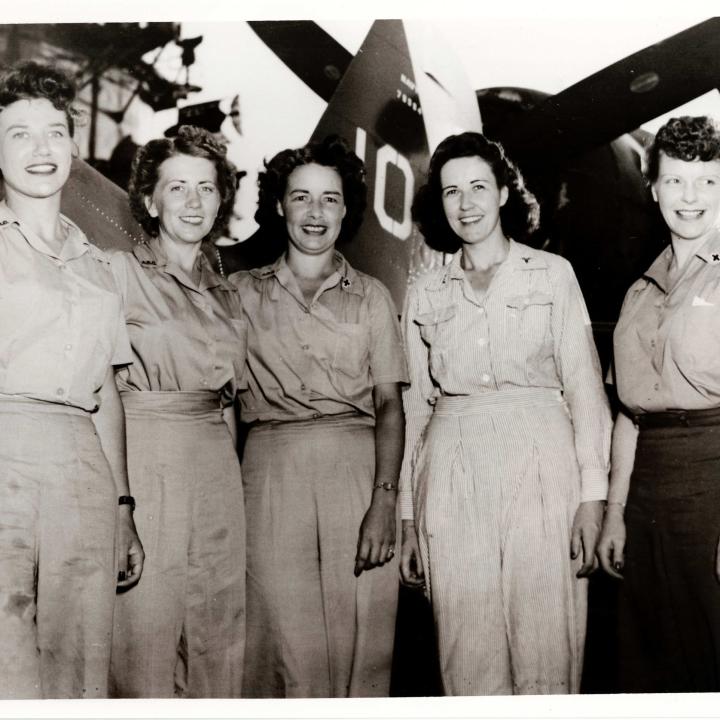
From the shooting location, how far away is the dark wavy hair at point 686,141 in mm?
2750

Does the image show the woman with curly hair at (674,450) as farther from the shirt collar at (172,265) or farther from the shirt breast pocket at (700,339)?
the shirt collar at (172,265)

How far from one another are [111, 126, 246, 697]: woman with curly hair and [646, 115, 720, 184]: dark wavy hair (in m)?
1.49

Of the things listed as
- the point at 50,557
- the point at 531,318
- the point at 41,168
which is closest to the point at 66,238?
the point at 41,168

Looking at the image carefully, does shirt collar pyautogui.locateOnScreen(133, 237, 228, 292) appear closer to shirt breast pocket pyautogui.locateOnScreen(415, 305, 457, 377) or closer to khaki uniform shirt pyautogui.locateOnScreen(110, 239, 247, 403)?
khaki uniform shirt pyautogui.locateOnScreen(110, 239, 247, 403)

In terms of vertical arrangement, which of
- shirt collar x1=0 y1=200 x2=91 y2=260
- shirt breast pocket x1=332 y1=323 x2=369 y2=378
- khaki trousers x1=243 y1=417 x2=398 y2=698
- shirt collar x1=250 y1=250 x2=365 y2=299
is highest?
shirt collar x1=0 y1=200 x2=91 y2=260

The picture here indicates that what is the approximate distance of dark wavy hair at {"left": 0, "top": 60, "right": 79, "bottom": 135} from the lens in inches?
105

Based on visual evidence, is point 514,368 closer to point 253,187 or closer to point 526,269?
point 526,269

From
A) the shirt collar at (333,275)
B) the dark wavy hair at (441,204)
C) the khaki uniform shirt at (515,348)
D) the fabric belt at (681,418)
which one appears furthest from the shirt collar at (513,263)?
the fabric belt at (681,418)

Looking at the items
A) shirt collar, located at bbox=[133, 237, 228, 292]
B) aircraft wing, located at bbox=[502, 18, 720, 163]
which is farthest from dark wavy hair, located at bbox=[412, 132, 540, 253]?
shirt collar, located at bbox=[133, 237, 228, 292]

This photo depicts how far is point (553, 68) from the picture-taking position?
2932 mm

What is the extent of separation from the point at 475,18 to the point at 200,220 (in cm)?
114

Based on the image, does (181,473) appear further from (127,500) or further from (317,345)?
(317,345)

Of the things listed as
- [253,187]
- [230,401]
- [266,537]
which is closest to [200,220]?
[253,187]

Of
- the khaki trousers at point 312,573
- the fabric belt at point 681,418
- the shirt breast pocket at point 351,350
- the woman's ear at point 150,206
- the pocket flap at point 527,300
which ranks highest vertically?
the woman's ear at point 150,206
